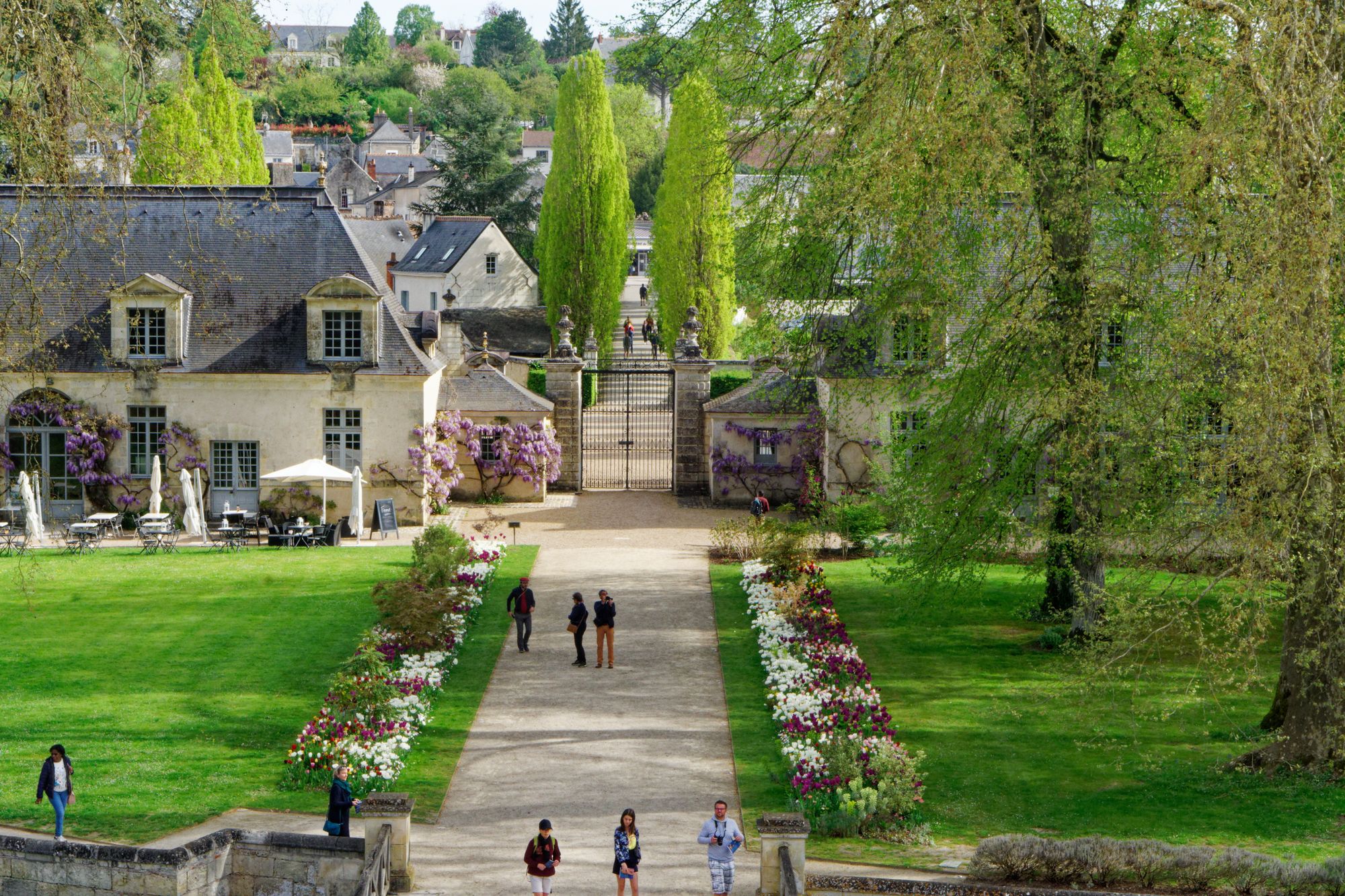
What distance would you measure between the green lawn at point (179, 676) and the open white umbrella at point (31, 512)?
0.71 meters

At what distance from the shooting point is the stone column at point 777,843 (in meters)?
12.4

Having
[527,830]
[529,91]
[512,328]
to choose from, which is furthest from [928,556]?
[529,91]

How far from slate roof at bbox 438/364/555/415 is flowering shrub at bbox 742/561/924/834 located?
12.0 metres

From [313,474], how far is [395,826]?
54.9 feet

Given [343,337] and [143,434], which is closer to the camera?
[143,434]

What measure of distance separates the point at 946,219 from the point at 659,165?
74840 mm

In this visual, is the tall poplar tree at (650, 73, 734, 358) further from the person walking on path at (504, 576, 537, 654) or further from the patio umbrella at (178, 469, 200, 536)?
the person walking on path at (504, 576, 537, 654)

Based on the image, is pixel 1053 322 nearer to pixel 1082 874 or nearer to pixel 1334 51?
pixel 1334 51

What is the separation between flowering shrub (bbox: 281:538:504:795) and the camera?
15656mm

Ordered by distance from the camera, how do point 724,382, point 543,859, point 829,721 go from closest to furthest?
1. point 543,859
2. point 829,721
3. point 724,382

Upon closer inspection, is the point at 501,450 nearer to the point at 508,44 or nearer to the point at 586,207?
the point at 586,207

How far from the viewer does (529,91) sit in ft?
440

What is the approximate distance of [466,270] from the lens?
208 ft

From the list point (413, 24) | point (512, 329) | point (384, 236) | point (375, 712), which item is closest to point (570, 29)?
point (413, 24)
